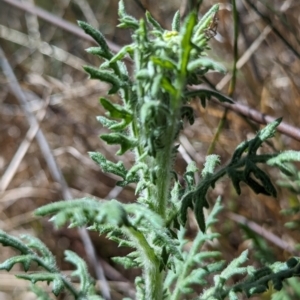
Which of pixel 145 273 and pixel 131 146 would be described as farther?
pixel 145 273

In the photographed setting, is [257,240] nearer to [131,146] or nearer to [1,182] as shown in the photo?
[131,146]

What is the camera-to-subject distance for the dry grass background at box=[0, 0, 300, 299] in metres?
3.51

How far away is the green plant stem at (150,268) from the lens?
5.50 feet

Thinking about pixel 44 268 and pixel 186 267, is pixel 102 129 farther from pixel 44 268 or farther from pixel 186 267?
pixel 44 268

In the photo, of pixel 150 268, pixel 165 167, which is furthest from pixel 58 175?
pixel 165 167

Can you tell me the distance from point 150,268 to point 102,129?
3.01 metres

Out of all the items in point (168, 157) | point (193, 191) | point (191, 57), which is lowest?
point (193, 191)

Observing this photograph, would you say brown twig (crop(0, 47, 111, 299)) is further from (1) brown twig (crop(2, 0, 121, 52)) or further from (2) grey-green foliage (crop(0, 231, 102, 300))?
(2) grey-green foliage (crop(0, 231, 102, 300))

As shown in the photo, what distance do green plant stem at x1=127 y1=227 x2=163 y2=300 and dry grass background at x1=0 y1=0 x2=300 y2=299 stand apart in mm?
1317

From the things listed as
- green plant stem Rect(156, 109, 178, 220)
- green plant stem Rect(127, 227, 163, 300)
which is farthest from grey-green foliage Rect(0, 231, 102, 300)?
green plant stem Rect(156, 109, 178, 220)

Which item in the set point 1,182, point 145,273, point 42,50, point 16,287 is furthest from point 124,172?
point 42,50

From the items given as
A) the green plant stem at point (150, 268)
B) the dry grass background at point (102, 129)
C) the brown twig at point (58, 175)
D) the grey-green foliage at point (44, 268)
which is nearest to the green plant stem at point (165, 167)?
the green plant stem at point (150, 268)

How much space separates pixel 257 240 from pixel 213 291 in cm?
98

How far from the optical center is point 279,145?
3.31 meters
